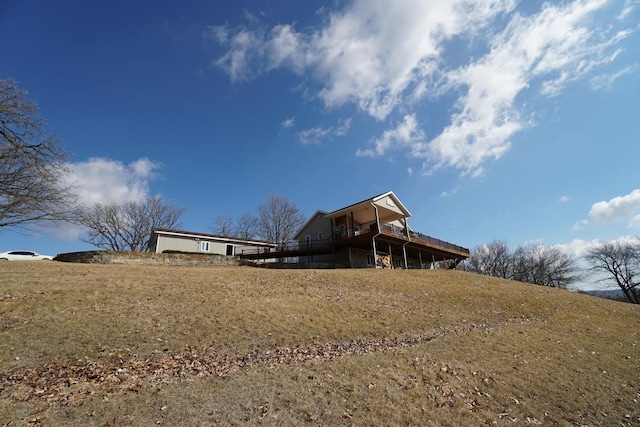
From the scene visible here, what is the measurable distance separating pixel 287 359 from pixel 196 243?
2968 cm

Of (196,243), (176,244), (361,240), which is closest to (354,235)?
(361,240)

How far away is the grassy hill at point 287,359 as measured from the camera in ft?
18.3

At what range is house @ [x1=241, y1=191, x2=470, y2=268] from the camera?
2902 centimetres

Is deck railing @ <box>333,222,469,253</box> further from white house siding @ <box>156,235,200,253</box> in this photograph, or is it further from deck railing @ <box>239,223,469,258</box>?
white house siding @ <box>156,235,200,253</box>

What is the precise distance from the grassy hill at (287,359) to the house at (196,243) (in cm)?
1708

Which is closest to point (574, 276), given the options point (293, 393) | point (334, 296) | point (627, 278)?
point (627, 278)

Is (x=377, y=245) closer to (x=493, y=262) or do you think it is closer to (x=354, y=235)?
(x=354, y=235)

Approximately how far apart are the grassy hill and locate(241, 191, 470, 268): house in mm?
13814

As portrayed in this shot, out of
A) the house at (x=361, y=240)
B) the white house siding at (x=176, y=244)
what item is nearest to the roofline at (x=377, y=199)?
the house at (x=361, y=240)

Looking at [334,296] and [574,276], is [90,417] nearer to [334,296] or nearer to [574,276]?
[334,296]

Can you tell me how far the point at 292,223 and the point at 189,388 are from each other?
46.9 metres

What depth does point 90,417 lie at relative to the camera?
5055mm

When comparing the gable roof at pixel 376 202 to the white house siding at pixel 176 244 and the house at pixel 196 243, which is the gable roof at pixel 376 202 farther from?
the white house siding at pixel 176 244

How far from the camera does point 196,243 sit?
3438 centimetres
